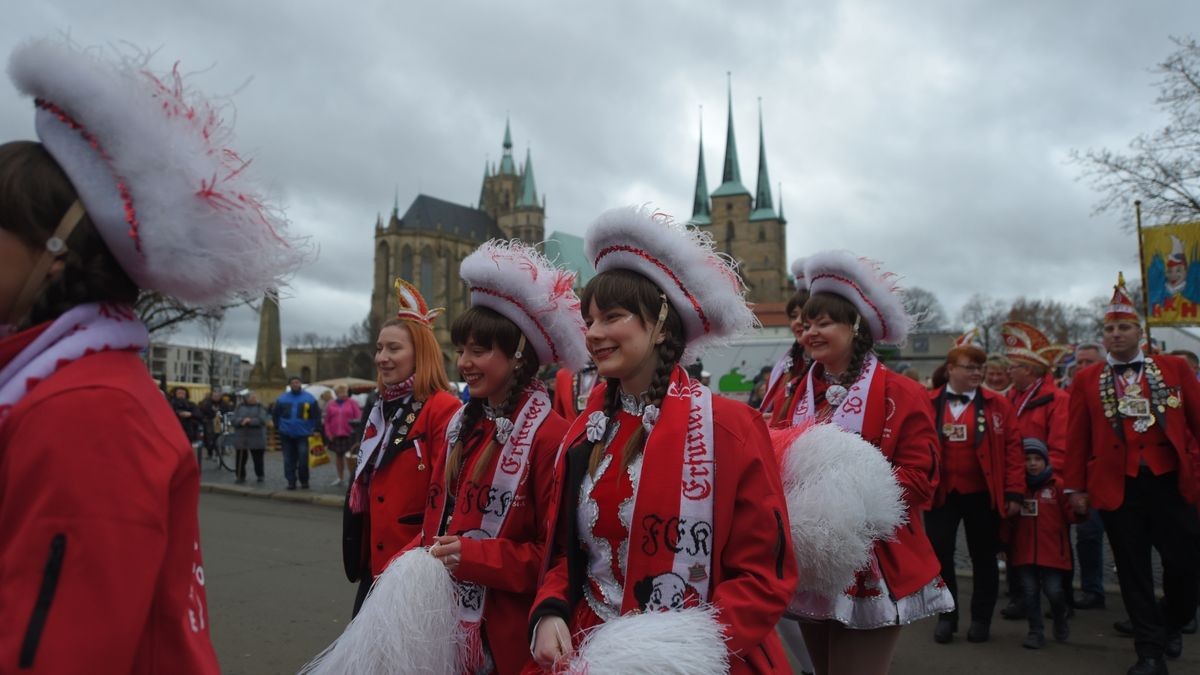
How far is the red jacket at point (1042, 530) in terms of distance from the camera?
6.13 metres

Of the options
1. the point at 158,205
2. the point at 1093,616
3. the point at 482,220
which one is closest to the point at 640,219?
the point at 158,205

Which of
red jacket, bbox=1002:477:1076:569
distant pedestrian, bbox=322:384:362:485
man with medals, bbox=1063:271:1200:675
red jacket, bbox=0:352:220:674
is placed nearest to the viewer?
red jacket, bbox=0:352:220:674

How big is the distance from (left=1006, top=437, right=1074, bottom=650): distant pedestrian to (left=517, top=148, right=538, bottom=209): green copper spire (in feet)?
377

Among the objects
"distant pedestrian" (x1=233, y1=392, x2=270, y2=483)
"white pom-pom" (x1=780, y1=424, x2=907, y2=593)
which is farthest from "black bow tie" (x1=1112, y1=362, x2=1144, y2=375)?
"distant pedestrian" (x1=233, y1=392, x2=270, y2=483)

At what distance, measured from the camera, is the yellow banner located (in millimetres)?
9805

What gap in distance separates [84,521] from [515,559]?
1.67 m

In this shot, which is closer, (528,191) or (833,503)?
(833,503)

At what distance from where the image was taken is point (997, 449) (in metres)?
6.00

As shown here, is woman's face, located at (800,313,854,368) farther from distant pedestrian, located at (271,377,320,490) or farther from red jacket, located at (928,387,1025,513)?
distant pedestrian, located at (271,377,320,490)

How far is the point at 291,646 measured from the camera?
571 centimetres

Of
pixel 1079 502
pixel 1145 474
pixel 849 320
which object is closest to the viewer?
pixel 849 320

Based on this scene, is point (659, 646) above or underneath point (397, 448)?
underneath

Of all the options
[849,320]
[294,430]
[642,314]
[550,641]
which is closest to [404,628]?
[550,641]

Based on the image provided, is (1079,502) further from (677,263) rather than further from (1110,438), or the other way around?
(677,263)
